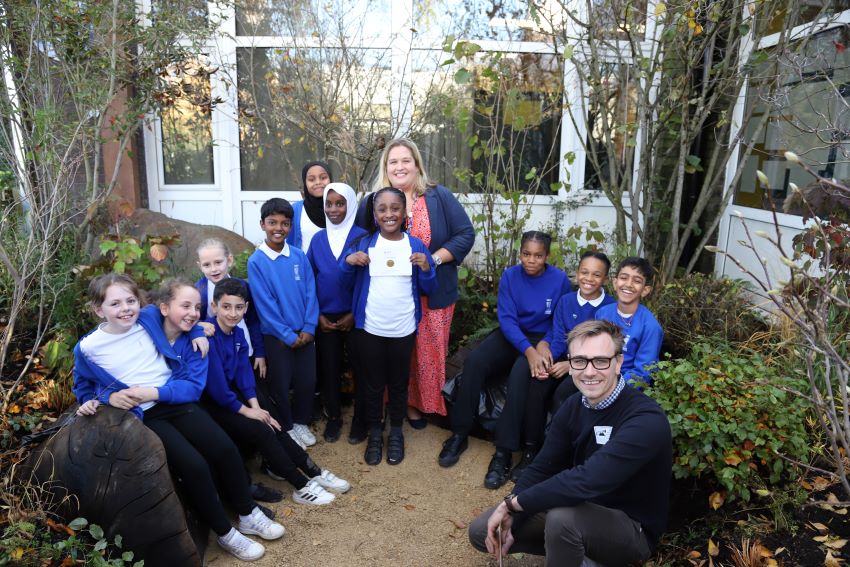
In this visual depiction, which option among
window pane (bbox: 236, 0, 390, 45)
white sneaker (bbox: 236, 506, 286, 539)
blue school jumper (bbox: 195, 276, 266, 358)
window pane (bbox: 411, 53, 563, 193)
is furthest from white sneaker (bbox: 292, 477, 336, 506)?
window pane (bbox: 236, 0, 390, 45)

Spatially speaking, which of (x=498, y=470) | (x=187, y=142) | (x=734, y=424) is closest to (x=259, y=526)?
(x=498, y=470)

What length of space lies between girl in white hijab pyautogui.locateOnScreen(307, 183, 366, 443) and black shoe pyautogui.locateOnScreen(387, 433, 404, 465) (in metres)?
0.32

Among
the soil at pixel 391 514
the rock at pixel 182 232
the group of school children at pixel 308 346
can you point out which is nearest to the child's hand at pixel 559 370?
the group of school children at pixel 308 346

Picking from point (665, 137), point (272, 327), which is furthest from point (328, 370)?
point (665, 137)

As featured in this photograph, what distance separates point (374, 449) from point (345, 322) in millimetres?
820

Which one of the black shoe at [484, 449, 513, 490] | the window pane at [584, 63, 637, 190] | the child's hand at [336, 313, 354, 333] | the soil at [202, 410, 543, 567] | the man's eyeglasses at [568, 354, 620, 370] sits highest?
the window pane at [584, 63, 637, 190]

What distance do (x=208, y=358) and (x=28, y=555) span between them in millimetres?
1112

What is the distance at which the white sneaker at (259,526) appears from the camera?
3.14 meters

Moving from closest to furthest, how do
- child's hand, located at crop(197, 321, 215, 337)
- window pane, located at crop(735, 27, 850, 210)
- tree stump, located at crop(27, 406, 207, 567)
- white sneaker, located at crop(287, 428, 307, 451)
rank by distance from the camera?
tree stump, located at crop(27, 406, 207, 567) < child's hand, located at crop(197, 321, 215, 337) < white sneaker, located at crop(287, 428, 307, 451) < window pane, located at crop(735, 27, 850, 210)

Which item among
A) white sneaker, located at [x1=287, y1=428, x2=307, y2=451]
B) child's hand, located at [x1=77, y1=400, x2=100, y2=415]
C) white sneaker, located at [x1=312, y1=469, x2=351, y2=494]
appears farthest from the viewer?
white sneaker, located at [x1=287, y1=428, x2=307, y2=451]

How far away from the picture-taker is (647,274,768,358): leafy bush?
13.2 ft

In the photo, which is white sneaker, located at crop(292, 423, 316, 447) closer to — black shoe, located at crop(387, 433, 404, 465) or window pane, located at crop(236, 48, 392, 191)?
black shoe, located at crop(387, 433, 404, 465)

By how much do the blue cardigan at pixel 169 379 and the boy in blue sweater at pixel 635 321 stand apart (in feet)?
7.38

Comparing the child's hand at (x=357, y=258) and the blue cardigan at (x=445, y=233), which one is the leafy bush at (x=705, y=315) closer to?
the blue cardigan at (x=445, y=233)
